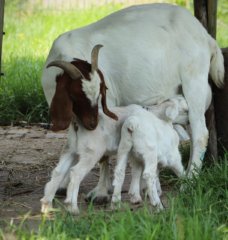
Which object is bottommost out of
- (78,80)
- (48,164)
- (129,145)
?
(48,164)

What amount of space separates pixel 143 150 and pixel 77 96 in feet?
1.95

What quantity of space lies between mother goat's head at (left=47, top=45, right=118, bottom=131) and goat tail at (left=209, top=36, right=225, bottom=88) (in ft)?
5.45

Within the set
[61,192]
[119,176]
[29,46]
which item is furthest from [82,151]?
[29,46]

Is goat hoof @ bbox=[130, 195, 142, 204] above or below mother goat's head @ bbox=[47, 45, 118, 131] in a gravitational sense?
below

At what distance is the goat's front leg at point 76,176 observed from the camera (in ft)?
18.3

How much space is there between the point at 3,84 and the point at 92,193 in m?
4.90

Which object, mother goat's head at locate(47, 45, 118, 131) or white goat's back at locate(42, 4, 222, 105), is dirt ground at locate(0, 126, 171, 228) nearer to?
mother goat's head at locate(47, 45, 118, 131)

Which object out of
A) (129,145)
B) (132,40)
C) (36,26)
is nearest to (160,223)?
(129,145)

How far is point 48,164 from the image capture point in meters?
7.97

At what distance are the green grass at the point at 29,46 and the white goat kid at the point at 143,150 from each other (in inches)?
178

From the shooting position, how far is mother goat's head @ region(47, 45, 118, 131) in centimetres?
569

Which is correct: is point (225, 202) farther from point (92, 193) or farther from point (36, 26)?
point (36, 26)

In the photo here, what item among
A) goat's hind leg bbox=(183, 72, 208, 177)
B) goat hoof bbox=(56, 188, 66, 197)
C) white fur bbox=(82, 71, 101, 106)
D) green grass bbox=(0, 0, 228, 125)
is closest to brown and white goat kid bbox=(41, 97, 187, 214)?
white fur bbox=(82, 71, 101, 106)

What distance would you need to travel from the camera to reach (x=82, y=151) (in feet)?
18.9
